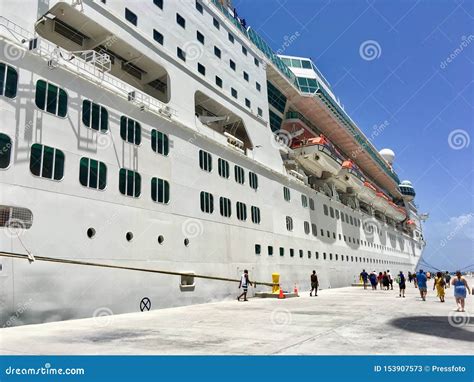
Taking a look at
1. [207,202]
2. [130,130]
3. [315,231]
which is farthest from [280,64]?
[130,130]

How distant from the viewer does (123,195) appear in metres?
14.5

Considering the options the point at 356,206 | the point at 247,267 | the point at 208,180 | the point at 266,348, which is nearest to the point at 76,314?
the point at 266,348

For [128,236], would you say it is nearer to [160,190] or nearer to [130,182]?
[130,182]

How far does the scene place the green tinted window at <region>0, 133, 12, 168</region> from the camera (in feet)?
35.3

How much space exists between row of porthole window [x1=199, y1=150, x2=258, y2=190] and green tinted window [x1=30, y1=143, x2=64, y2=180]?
27.0 feet

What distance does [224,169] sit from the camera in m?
21.3

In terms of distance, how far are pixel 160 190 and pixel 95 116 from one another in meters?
4.21

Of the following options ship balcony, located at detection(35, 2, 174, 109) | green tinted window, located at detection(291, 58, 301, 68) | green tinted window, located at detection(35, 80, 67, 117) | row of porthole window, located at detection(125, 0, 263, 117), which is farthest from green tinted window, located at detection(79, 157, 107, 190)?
green tinted window, located at detection(291, 58, 301, 68)

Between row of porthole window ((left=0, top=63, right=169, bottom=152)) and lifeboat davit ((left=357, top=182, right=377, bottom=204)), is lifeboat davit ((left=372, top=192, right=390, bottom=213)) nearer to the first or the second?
lifeboat davit ((left=357, top=182, right=377, bottom=204))

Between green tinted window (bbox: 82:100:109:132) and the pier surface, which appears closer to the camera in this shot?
the pier surface

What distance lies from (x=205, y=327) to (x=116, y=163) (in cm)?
764

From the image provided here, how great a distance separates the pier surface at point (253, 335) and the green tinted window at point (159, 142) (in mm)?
7617

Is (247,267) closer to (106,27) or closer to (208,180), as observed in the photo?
(208,180)

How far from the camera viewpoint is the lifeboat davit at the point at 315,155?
3203cm
